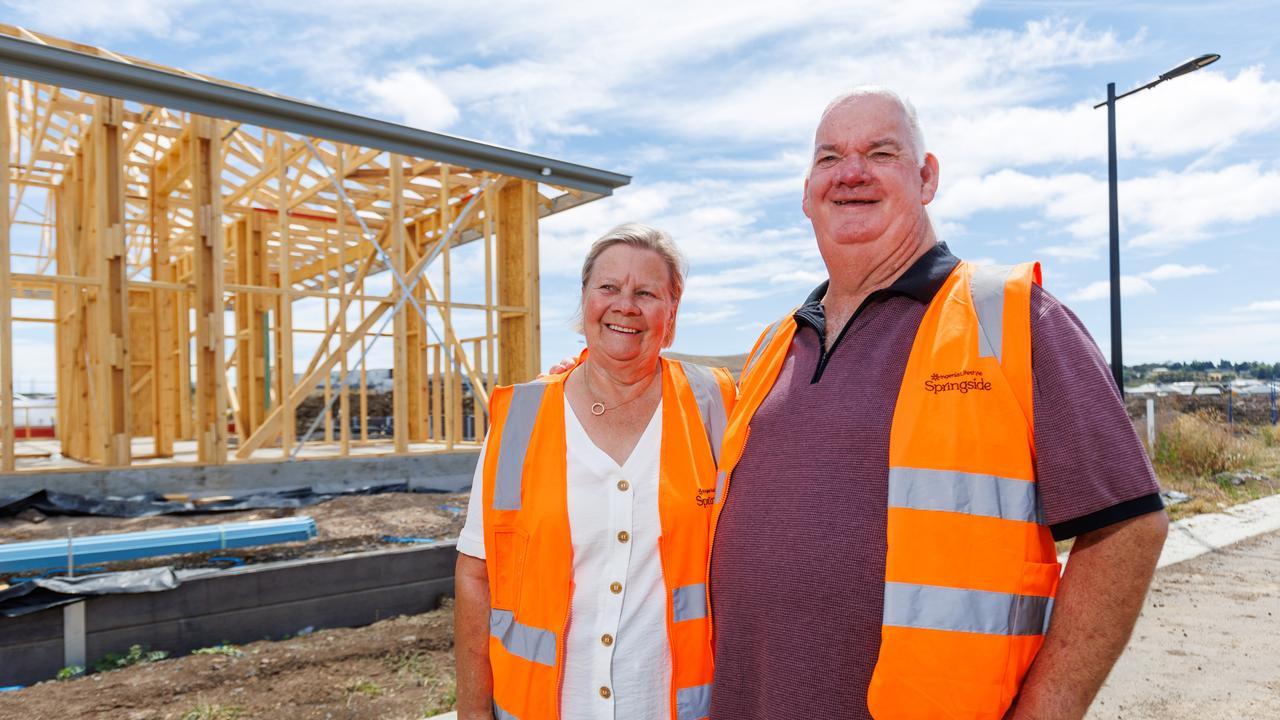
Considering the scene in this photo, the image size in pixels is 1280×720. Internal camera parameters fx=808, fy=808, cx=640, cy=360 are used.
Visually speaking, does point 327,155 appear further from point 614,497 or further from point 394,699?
point 614,497

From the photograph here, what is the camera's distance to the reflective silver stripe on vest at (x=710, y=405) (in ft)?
7.22

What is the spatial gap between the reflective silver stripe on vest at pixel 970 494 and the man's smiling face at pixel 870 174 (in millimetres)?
591

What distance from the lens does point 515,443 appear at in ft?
7.07

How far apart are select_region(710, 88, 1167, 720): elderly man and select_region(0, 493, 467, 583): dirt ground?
5.67 meters

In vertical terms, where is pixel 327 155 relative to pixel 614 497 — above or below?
above

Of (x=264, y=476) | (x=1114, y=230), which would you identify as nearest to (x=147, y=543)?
(x=264, y=476)

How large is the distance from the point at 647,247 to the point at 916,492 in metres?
1.05

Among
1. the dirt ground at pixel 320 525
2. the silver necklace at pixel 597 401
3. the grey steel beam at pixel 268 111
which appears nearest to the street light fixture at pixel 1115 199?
the grey steel beam at pixel 268 111

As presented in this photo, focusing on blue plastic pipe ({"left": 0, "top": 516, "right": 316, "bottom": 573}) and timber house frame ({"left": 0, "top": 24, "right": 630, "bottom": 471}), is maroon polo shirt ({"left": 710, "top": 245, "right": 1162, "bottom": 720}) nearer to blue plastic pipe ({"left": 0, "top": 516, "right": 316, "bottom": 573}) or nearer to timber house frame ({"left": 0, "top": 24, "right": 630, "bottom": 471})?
blue plastic pipe ({"left": 0, "top": 516, "right": 316, "bottom": 573})

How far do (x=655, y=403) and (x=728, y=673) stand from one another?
0.75 m

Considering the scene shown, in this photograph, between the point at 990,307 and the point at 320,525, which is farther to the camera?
the point at 320,525

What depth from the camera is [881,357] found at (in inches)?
65.1

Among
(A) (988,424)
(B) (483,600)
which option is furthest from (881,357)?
(B) (483,600)

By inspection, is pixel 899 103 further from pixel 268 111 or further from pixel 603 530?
pixel 268 111
